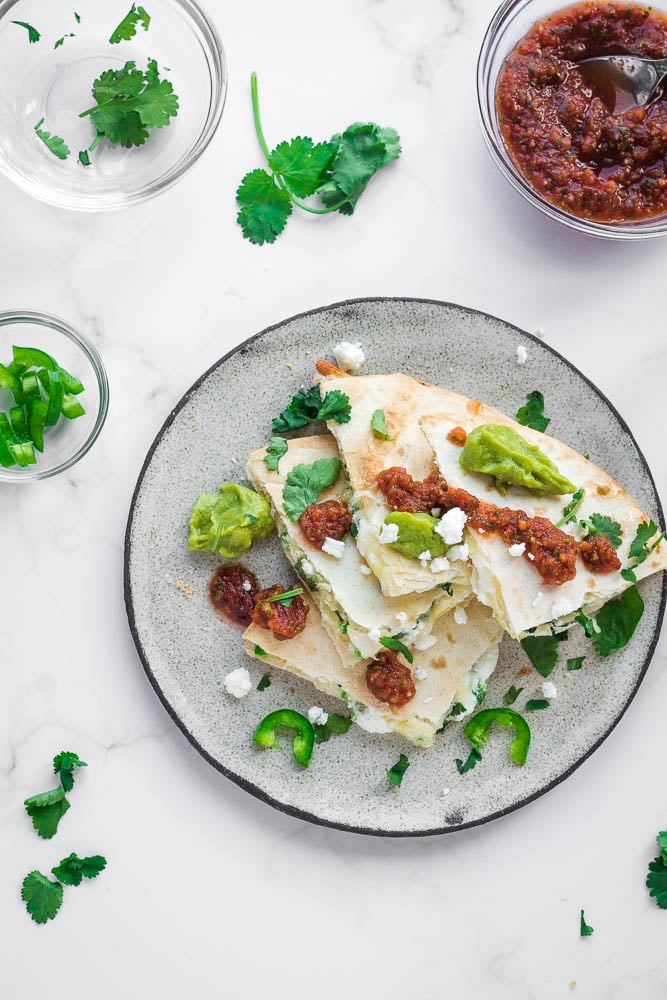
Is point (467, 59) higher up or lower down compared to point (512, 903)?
higher up

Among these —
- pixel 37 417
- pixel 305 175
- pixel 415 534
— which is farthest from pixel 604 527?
pixel 37 417

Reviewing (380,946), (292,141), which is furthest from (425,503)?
(380,946)

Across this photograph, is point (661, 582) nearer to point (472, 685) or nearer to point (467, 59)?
point (472, 685)

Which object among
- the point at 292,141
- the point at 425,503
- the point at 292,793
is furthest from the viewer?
the point at 292,141

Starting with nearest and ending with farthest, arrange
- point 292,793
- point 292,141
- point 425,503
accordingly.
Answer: point 425,503
point 292,793
point 292,141

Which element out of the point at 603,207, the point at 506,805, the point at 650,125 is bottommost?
the point at 506,805

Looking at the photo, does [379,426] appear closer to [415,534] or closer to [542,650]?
[415,534]
